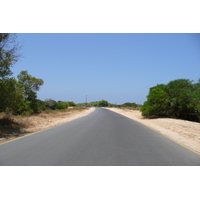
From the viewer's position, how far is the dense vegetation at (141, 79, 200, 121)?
27203mm

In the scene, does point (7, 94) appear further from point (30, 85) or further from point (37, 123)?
point (30, 85)

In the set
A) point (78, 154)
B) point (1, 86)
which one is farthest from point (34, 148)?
point (1, 86)

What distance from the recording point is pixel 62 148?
9578 millimetres

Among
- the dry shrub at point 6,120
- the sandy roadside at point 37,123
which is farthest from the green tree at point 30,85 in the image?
the dry shrub at point 6,120

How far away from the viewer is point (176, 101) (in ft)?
91.9

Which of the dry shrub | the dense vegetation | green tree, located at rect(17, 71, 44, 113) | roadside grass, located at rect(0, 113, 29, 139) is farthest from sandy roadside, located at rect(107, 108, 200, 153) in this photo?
green tree, located at rect(17, 71, 44, 113)

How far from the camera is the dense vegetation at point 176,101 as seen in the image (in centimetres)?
2720

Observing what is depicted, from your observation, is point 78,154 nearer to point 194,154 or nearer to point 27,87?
point 194,154

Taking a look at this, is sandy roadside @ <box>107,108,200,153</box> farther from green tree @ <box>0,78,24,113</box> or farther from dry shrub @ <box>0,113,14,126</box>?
dry shrub @ <box>0,113,14,126</box>

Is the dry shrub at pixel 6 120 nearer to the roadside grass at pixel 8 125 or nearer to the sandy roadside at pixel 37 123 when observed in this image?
the roadside grass at pixel 8 125

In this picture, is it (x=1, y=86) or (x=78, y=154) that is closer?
(x=78, y=154)

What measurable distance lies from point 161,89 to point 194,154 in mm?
21745
